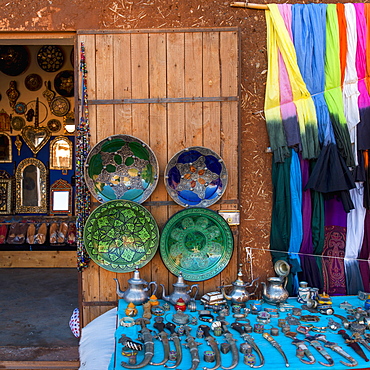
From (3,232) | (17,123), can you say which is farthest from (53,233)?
(17,123)

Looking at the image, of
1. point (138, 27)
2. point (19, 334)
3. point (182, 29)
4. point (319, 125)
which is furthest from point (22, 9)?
point (19, 334)

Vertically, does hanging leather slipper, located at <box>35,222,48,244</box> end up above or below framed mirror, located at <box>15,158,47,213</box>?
below

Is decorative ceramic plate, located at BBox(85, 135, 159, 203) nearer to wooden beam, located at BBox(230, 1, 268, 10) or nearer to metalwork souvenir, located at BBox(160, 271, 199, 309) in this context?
metalwork souvenir, located at BBox(160, 271, 199, 309)

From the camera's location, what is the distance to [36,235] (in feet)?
18.5

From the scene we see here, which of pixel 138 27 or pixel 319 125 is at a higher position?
pixel 138 27

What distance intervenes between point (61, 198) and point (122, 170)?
10.8ft

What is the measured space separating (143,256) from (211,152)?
1.04 meters

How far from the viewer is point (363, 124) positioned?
307 cm

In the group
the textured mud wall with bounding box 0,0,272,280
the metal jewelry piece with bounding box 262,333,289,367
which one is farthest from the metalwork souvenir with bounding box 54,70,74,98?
the metal jewelry piece with bounding box 262,333,289,367

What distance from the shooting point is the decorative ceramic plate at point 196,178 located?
3121 millimetres

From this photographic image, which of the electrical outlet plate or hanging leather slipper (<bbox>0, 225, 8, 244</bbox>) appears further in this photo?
hanging leather slipper (<bbox>0, 225, 8, 244</bbox>)

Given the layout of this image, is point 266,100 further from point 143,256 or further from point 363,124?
point 143,256

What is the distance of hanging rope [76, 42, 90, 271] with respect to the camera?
309 cm

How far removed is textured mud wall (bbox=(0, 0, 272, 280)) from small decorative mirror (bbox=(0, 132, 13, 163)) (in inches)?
133
